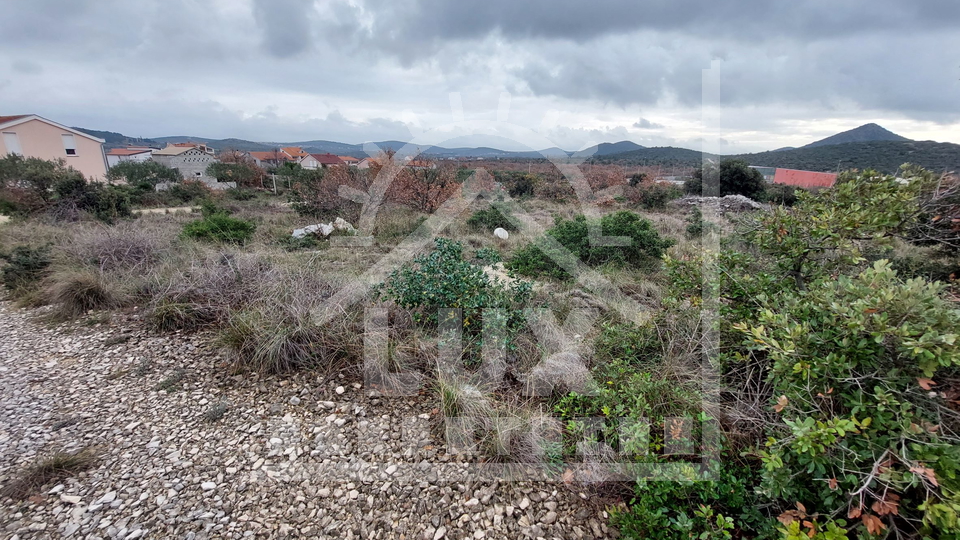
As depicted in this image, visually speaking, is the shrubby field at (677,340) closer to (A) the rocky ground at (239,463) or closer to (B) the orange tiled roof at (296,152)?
(A) the rocky ground at (239,463)

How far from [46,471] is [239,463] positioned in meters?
0.84

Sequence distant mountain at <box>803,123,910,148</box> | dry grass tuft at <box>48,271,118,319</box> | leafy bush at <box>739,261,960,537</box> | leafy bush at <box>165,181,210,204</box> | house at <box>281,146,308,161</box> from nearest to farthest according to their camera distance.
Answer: leafy bush at <box>739,261,960,537</box> < dry grass tuft at <box>48,271,118,319</box> < distant mountain at <box>803,123,910,148</box> < leafy bush at <box>165,181,210,204</box> < house at <box>281,146,308,161</box>

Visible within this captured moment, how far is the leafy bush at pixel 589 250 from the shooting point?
4.82m

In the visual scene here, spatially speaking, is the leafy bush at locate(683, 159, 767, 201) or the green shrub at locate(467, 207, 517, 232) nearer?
the green shrub at locate(467, 207, 517, 232)

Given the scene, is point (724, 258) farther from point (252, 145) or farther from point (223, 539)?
point (252, 145)

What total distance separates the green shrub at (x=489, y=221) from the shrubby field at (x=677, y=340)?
2.25 m

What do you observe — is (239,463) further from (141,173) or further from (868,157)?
(141,173)

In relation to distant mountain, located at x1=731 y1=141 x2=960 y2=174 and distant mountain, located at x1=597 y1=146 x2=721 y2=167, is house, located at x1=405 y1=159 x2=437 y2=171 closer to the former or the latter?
distant mountain, located at x1=731 y1=141 x2=960 y2=174

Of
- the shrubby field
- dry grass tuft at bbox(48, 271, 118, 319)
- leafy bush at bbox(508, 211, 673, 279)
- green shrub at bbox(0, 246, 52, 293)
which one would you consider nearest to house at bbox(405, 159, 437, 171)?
the shrubby field

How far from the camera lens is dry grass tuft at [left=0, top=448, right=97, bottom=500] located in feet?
5.66

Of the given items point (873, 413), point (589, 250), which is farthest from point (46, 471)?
point (589, 250)

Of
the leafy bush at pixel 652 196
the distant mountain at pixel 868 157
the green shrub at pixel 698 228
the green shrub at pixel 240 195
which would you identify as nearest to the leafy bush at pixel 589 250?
the green shrub at pixel 698 228

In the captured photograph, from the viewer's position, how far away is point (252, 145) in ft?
168

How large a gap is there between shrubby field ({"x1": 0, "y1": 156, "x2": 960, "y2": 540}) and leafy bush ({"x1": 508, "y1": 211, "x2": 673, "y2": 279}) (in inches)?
1.1
